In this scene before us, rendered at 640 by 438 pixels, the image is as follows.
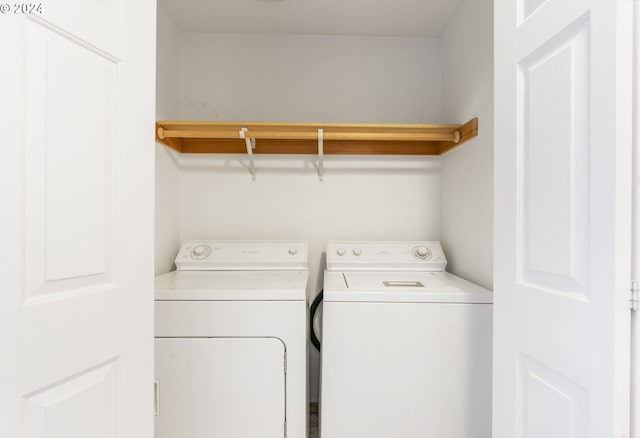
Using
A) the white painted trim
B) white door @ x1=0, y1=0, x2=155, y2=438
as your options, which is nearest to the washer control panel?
white door @ x1=0, y1=0, x2=155, y2=438

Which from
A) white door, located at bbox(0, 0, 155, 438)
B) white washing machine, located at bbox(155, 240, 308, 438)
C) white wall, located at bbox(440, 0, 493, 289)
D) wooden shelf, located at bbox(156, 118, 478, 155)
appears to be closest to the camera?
white door, located at bbox(0, 0, 155, 438)

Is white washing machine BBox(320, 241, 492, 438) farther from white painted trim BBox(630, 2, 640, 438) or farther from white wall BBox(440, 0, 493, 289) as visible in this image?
white painted trim BBox(630, 2, 640, 438)


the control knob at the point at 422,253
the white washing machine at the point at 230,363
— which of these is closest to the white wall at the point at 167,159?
the white washing machine at the point at 230,363

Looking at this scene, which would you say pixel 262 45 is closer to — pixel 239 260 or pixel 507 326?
pixel 239 260

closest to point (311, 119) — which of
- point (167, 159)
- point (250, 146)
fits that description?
point (250, 146)

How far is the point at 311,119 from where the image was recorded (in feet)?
7.00

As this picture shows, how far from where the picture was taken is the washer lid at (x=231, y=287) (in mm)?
1395

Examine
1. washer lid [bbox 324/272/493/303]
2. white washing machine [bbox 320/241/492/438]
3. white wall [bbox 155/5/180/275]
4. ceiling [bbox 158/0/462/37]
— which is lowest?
white washing machine [bbox 320/241/492/438]

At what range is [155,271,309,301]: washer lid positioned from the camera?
4.58 ft

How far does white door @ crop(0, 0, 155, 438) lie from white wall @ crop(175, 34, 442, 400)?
1208mm

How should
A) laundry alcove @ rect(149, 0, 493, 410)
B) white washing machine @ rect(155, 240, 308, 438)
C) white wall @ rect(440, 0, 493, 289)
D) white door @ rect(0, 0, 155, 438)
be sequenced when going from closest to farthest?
white door @ rect(0, 0, 155, 438)
white washing machine @ rect(155, 240, 308, 438)
white wall @ rect(440, 0, 493, 289)
laundry alcove @ rect(149, 0, 493, 410)

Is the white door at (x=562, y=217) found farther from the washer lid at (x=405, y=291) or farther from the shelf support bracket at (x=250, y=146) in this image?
the shelf support bracket at (x=250, y=146)

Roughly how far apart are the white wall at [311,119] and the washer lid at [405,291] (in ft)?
1.87

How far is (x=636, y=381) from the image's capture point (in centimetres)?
64
